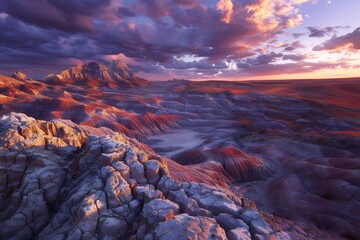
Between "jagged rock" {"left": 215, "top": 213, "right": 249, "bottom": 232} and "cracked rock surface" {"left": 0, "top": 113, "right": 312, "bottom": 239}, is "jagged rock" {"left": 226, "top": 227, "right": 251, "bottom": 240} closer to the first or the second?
"cracked rock surface" {"left": 0, "top": 113, "right": 312, "bottom": 239}

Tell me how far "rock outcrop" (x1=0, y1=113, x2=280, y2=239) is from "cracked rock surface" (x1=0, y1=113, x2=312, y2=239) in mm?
27

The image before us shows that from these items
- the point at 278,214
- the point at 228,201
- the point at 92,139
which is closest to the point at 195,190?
the point at 228,201

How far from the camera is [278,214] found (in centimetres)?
1984

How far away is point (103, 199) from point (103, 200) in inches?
1.8

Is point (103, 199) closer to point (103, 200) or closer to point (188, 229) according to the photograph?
point (103, 200)

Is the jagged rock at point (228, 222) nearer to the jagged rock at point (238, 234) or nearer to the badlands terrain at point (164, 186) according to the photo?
the badlands terrain at point (164, 186)

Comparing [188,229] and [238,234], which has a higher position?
[188,229]

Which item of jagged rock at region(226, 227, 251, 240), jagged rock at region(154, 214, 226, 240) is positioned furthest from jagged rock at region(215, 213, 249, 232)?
jagged rock at region(154, 214, 226, 240)

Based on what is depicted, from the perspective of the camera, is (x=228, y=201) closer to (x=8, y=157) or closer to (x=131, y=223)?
(x=131, y=223)

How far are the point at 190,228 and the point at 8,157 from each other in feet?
26.5

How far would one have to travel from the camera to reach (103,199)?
25.1ft

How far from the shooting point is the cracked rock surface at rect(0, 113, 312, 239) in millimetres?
6718

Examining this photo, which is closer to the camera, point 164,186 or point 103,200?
point 103,200

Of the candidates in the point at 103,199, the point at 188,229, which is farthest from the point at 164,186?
the point at 188,229
